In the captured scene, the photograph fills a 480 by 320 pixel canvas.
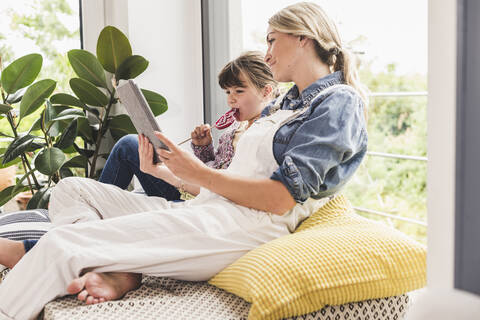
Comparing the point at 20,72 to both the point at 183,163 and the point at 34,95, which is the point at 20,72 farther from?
the point at 183,163

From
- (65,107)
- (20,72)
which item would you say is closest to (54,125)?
(65,107)

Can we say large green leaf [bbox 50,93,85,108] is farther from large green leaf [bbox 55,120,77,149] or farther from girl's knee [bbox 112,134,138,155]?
girl's knee [bbox 112,134,138,155]

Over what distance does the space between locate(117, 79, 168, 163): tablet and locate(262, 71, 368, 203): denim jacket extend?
0.35 metres

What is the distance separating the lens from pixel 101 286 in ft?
3.81

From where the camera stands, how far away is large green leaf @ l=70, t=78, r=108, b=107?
2516 millimetres

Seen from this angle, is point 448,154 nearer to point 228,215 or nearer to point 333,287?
point 333,287

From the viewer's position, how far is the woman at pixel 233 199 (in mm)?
1181

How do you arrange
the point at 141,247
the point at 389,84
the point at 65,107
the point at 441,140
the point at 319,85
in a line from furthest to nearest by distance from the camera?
the point at 389,84 → the point at 65,107 → the point at 319,85 → the point at 141,247 → the point at 441,140

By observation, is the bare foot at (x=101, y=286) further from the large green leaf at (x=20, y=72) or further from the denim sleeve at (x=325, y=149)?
the large green leaf at (x=20, y=72)

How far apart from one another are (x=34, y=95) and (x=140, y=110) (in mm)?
1187

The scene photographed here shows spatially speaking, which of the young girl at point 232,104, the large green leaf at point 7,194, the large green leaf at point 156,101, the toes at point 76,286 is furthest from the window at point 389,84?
the toes at point 76,286

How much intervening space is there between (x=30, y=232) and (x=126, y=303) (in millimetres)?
640

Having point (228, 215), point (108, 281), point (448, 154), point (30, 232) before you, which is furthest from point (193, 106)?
point (448, 154)

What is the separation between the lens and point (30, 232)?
5.31 feet
